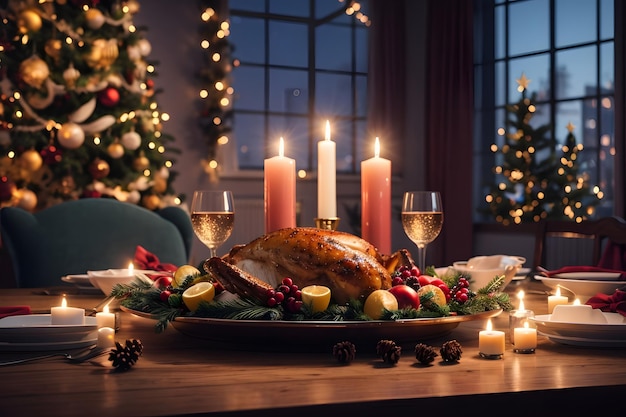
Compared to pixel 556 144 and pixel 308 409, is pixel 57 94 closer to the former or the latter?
pixel 556 144

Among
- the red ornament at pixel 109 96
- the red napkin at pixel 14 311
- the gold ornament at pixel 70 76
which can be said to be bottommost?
the red napkin at pixel 14 311

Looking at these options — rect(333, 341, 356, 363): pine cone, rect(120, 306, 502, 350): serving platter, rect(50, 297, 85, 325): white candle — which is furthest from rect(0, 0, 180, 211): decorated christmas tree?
rect(333, 341, 356, 363): pine cone

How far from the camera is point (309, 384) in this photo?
75cm

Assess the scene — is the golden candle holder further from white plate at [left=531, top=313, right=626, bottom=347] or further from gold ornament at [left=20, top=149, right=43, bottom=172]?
gold ornament at [left=20, top=149, right=43, bottom=172]

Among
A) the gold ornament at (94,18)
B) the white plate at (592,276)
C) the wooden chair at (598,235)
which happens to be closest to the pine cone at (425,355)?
the white plate at (592,276)

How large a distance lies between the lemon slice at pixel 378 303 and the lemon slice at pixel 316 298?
2.0 inches

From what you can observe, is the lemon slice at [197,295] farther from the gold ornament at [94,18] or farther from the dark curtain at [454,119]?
the dark curtain at [454,119]

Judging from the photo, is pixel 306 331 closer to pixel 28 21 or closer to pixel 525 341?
pixel 525 341

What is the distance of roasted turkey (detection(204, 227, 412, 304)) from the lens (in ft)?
3.09

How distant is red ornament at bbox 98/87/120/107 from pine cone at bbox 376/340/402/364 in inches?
166

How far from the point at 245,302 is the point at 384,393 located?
295mm

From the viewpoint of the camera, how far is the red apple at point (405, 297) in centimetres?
98

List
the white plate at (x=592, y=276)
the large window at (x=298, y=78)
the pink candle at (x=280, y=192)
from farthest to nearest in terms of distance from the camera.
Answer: the large window at (x=298, y=78) < the white plate at (x=592, y=276) < the pink candle at (x=280, y=192)

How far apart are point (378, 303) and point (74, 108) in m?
4.14
